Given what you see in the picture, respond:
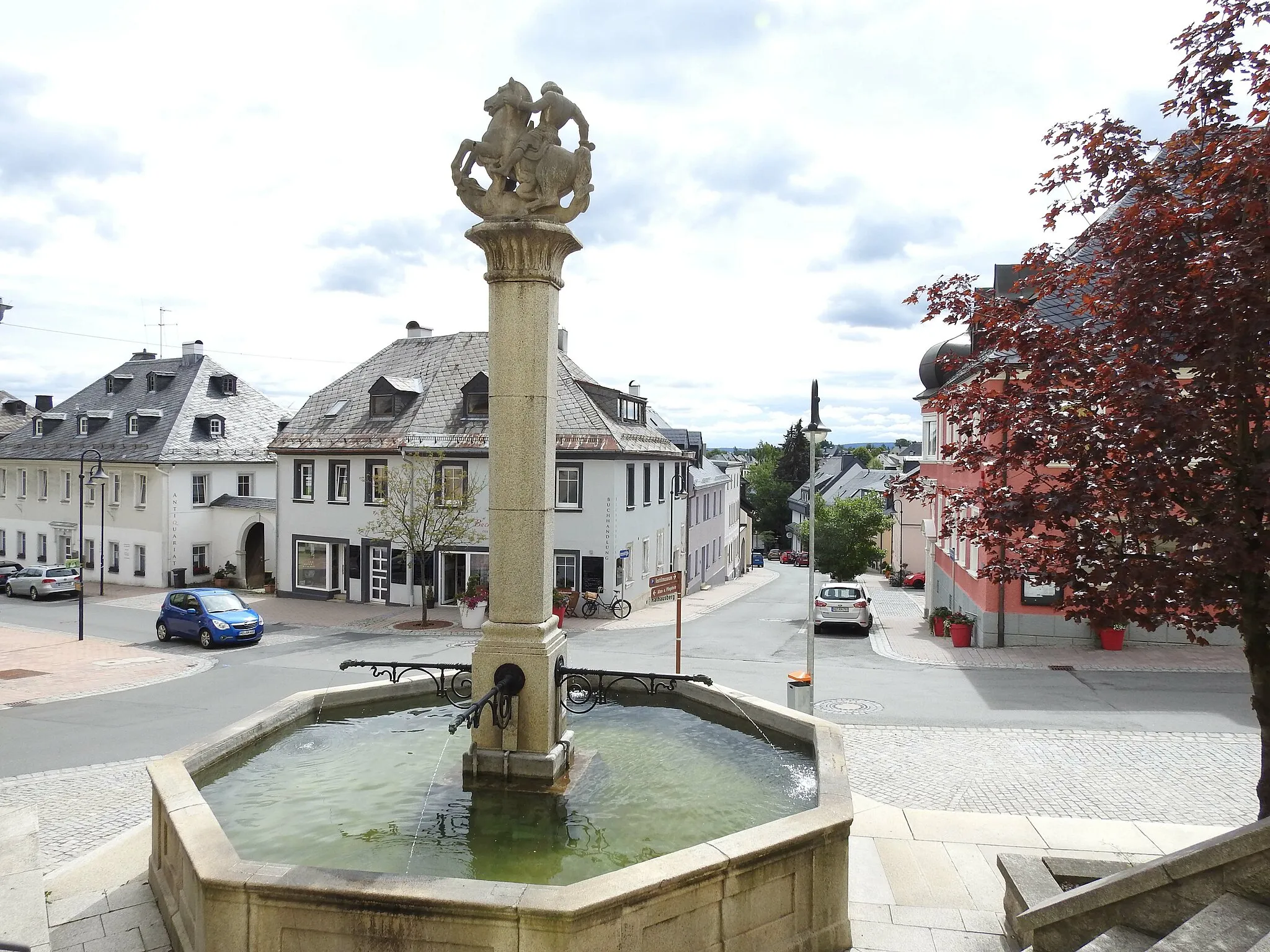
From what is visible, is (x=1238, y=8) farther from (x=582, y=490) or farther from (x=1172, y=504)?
(x=582, y=490)

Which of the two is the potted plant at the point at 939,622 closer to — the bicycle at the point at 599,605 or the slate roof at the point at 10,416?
the bicycle at the point at 599,605

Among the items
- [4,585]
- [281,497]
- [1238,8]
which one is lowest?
[4,585]

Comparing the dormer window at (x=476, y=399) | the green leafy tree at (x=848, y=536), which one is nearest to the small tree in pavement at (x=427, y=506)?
the dormer window at (x=476, y=399)

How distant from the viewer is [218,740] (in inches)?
300

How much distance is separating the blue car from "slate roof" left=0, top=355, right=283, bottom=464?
1584cm

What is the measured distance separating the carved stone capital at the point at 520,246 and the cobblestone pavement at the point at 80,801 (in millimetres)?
6077

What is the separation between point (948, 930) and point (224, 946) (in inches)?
190

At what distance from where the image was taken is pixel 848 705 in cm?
1507

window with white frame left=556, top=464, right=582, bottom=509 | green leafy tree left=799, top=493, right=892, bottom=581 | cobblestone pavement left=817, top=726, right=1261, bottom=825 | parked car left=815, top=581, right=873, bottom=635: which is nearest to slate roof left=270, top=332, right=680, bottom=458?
window with white frame left=556, top=464, right=582, bottom=509

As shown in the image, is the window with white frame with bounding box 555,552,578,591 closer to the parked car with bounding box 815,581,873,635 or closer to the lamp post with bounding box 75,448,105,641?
the parked car with bounding box 815,581,873,635

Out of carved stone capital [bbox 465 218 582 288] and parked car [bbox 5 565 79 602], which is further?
parked car [bbox 5 565 79 602]

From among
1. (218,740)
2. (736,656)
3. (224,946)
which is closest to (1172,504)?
(224,946)

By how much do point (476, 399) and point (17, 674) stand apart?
15827 mm

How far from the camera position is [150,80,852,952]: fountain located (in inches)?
196
